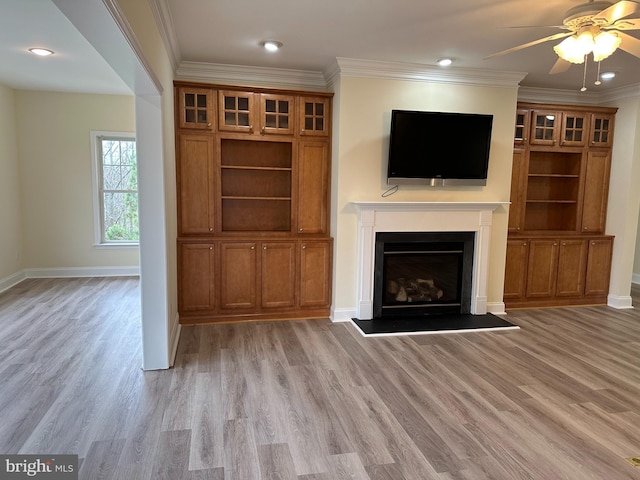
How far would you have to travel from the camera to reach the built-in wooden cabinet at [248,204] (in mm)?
4406

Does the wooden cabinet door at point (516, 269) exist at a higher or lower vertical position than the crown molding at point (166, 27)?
lower

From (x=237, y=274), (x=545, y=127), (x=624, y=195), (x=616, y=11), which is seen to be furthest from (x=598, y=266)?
(x=237, y=274)

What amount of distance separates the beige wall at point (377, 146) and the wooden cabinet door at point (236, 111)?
0.91m

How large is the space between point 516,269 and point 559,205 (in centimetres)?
121

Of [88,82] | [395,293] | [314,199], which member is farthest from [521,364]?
[88,82]

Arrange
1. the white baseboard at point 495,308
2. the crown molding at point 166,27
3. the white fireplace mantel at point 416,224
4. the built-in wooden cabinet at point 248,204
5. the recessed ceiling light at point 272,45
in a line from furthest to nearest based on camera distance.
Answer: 1. the white baseboard at point 495,308
2. the white fireplace mantel at point 416,224
3. the built-in wooden cabinet at point 248,204
4. the recessed ceiling light at point 272,45
5. the crown molding at point 166,27

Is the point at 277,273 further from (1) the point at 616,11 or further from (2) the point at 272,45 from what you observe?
(1) the point at 616,11

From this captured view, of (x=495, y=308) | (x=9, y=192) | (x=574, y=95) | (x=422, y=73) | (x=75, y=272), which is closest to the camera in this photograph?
(x=422, y=73)

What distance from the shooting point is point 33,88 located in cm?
588

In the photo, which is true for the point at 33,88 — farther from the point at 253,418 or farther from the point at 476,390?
the point at 476,390

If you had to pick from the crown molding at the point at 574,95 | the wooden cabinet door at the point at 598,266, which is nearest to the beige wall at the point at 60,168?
the crown molding at the point at 574,95

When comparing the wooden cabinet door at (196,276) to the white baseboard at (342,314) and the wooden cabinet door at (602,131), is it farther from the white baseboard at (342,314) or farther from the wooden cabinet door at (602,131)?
the wooden cabinet door at (602,131)

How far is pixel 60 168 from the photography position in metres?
6.21

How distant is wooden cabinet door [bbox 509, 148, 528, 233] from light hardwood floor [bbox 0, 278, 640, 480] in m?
1.31
